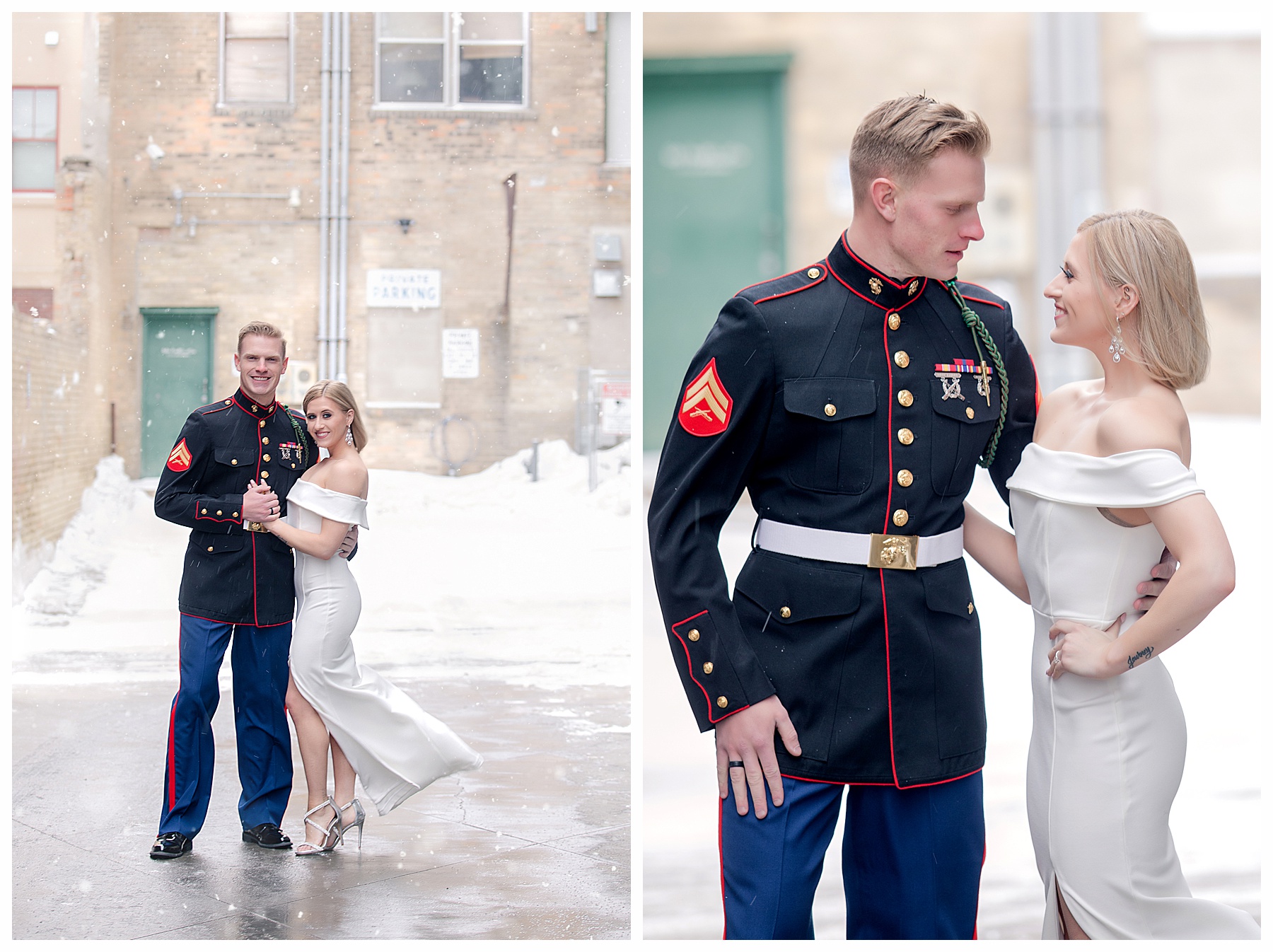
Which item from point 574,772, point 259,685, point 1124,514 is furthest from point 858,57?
point 1124,514

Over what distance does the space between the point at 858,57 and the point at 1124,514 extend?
6.46 metres

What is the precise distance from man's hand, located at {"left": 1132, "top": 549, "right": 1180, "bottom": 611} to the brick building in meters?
2.77

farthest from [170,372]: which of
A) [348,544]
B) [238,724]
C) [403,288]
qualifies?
[238,724]

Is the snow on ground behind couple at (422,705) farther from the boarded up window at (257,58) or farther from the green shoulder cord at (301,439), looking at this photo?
the boarded up window at (257,58)

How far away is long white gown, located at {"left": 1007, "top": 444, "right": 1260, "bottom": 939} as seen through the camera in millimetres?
1962

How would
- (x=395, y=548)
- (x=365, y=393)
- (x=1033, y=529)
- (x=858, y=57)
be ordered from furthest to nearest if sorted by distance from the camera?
(x=858, y=57), (x=395, y=548), (x=365, y=393), (x=1033, y=529)

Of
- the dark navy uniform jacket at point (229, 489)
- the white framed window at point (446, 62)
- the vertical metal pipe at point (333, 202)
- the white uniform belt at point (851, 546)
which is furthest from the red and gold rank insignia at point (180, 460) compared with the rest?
the white uniform belt at point (851, 546)

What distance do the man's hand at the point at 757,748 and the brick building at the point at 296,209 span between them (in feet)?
8.14

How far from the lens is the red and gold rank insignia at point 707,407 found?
1.87 meters

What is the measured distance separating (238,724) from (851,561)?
2.31m

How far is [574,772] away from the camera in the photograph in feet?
14.1

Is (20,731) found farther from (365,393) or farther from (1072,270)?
(1072,270)

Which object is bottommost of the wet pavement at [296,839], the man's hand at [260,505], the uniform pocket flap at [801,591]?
the wet pavement at [296,839]

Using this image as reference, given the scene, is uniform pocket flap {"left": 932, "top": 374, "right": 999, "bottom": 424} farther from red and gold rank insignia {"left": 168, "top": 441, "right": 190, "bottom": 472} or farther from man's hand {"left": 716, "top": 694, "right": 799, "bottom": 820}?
red and gold rank insignia {"left": 168, "top": 441, "right": 190, "bottom": 472}
